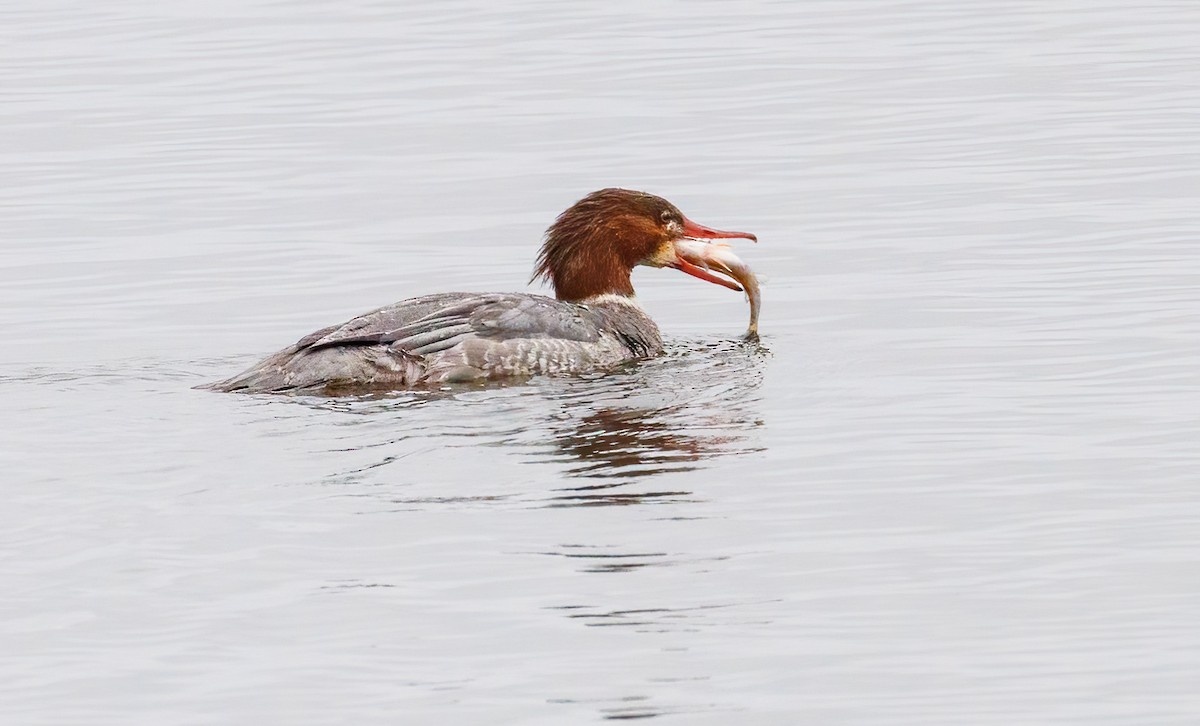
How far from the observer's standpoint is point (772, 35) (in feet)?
98.6

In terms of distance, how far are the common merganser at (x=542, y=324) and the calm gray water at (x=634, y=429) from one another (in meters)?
0.25

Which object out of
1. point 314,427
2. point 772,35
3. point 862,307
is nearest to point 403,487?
point 314,427

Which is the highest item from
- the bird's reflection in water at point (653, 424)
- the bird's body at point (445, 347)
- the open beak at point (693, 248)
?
the open beak at point (693, 248)

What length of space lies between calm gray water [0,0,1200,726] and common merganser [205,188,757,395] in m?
0.25

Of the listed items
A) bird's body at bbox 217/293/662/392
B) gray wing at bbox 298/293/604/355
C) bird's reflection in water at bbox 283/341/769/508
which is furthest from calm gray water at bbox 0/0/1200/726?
gray wing at bbox 298/293/604/355

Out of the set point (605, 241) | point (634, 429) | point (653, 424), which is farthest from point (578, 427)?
point (605, 241)

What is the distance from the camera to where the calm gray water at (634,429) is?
713 centimetres

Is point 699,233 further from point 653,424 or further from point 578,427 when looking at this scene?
point 578,427

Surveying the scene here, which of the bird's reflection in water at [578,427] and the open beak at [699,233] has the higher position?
the open beak at [699,233]

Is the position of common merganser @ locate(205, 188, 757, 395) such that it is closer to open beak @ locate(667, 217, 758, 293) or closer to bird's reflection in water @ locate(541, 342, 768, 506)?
open beak @ locate(667, 217, 758, 293)

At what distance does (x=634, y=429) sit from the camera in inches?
417

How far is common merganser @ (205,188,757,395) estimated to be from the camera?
11.7 meters

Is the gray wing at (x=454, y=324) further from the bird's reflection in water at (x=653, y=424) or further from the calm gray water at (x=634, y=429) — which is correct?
the bird's reflection in water at (x=653, y=424)

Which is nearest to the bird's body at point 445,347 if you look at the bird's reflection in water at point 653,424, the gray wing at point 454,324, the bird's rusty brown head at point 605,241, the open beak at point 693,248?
the gray wing at point 454,324
